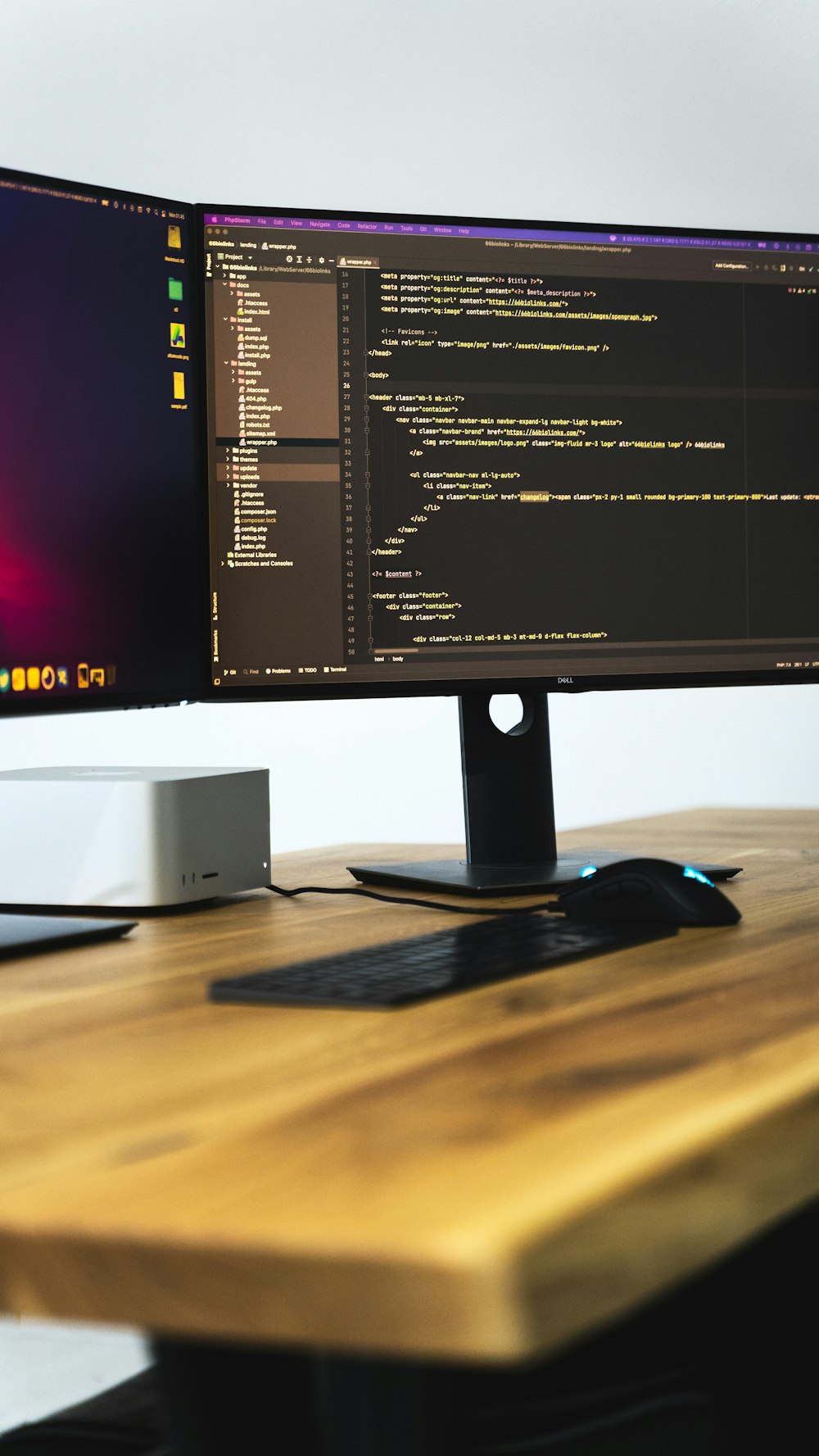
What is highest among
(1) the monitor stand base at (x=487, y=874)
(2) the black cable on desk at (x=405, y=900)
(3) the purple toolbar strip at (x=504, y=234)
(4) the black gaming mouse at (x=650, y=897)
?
(3) the purple toolbar strip at (x=504, y=234)

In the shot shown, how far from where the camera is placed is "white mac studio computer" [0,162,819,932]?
111 cm

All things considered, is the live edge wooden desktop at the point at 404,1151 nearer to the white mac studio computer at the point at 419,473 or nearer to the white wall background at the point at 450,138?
the white mac studio computer at the point at 419,473

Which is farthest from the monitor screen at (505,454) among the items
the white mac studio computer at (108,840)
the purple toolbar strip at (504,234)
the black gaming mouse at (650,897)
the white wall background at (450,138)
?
the white wall background at (450,138)

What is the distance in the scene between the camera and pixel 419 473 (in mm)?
1251

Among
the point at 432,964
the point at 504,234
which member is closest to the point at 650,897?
the point at 432,964

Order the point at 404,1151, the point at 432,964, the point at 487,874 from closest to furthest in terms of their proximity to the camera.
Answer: the point at 404,1151, the point at 432,964, the point at 487,874

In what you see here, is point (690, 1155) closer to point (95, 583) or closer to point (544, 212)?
point (95, 583)

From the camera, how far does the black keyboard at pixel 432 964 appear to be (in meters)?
0.73

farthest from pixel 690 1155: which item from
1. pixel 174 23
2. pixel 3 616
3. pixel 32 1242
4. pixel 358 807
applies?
pixel 174 23

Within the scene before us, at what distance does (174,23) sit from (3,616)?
9.97 feet

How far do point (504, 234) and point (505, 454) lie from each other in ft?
0.64

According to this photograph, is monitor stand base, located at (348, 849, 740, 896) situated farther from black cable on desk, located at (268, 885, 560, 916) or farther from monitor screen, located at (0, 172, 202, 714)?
monitor screen, located at (0, 172, 202, 714)

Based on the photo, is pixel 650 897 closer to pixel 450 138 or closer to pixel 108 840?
pixel 108 840

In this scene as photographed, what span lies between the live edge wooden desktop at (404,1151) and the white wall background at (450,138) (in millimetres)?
2708
